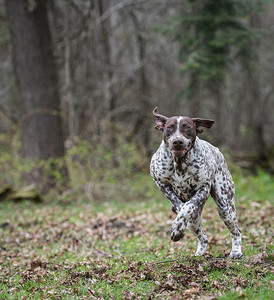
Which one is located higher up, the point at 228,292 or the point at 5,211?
the point at 228,292

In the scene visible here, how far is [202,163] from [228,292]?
1585 millimetres

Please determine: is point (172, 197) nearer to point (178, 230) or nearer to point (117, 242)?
point (178, 230)

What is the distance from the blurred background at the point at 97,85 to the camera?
44.0ft

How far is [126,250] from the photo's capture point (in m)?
7.65

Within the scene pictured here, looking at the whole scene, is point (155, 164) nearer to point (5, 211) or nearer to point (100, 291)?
point (100, 291)

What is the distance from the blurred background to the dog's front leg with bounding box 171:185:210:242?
7.66m

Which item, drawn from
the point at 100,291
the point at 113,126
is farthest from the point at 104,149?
the point at 100,291

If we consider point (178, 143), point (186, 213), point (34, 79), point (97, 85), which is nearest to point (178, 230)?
point (186, 213)

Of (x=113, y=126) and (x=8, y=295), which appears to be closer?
(x=8, y=295)

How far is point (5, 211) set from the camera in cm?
1156

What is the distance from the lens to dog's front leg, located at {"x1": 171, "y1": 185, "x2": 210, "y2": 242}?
16.6 feet

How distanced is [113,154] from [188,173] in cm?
887

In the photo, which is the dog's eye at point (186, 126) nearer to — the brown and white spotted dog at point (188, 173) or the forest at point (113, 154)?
the brown and white spotted dog at point (188, 173)

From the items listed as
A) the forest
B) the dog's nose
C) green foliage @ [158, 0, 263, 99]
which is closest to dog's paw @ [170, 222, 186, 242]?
the forest
